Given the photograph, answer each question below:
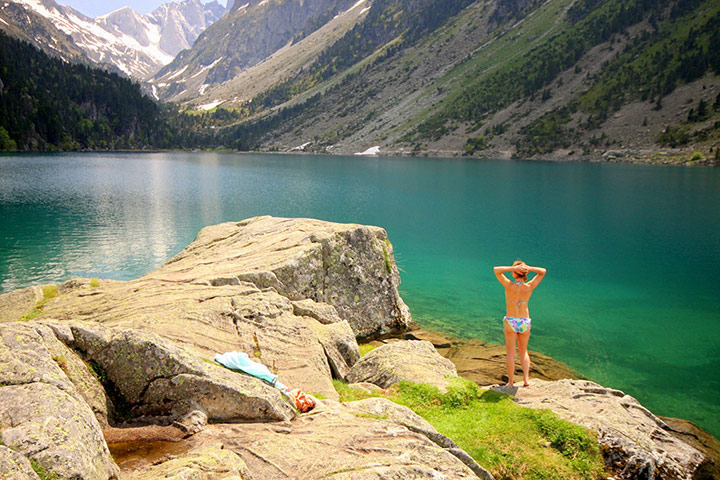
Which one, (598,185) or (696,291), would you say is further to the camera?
(598,185)

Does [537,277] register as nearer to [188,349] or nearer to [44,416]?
[188,349]

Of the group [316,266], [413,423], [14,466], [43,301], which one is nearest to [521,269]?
[413,423]

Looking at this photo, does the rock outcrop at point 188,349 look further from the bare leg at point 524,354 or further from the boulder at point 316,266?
the bare leg at point 524,354

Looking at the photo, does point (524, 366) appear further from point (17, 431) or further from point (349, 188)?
point (349, 188)

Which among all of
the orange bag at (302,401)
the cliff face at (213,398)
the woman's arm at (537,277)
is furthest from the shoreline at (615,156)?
the orange bag at (302,401)

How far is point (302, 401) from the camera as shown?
8.35m

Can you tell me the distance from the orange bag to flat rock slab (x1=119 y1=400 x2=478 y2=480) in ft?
1.45

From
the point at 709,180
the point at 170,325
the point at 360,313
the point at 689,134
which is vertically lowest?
the point at 360,313

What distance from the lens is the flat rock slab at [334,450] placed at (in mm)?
6086

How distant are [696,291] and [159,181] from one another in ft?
268

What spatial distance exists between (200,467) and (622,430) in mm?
9214

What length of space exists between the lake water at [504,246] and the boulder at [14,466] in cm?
1889

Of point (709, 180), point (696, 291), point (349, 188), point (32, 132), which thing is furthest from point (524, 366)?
point (32, 132)

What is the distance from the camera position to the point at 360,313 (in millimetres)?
20203
